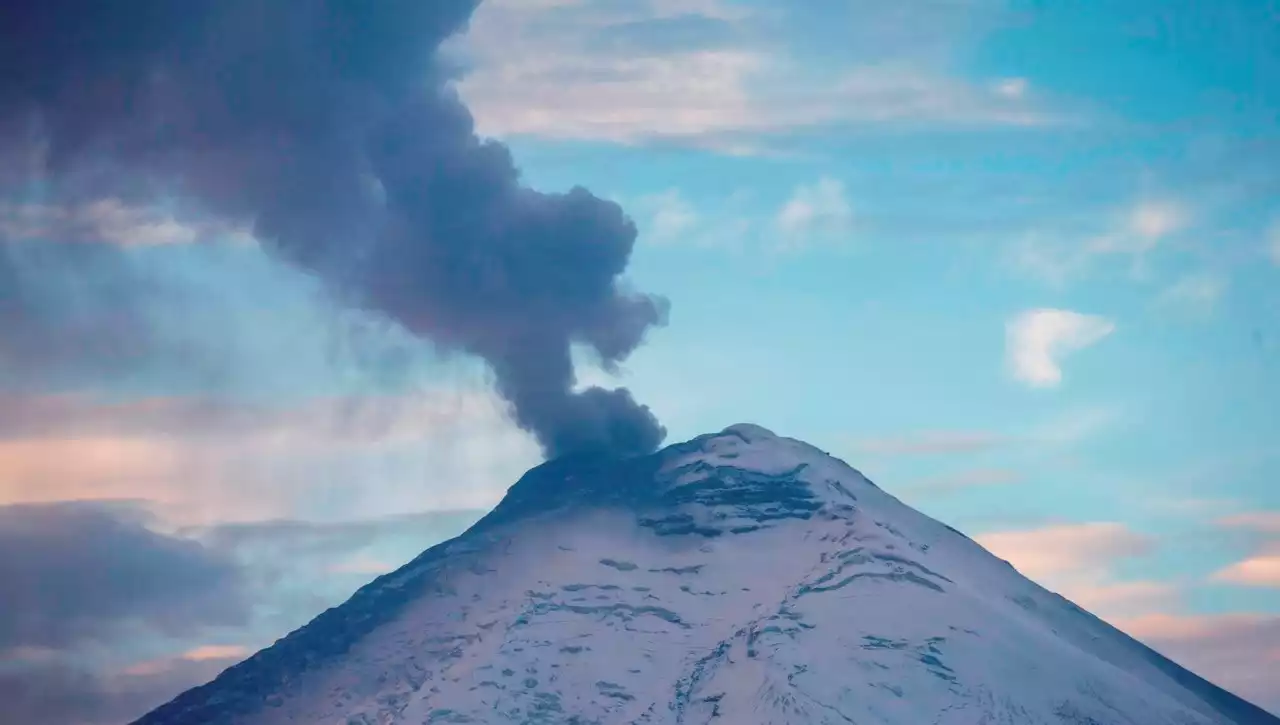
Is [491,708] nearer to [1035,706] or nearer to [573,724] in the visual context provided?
[573,724]

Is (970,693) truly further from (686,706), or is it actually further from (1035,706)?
(686,706)

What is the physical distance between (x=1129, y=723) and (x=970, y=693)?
1739 cm

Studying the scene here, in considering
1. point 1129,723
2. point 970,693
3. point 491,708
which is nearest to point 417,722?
point 491,708

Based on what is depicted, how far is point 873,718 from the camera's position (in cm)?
19362

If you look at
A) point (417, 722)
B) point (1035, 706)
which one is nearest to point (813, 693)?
point (1035, 706)

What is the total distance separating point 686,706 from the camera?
199750 millimetres

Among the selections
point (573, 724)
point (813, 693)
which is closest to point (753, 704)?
point (813, 693)

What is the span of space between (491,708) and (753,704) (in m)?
29.4

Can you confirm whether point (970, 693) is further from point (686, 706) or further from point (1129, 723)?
point (686, 706)

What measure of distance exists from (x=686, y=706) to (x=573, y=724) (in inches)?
506

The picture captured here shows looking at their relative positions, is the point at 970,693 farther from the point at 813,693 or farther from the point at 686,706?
the point at 686,706

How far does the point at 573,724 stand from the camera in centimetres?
19825

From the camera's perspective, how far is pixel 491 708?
7854 inches

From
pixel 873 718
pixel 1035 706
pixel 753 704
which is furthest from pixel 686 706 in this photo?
pixel 1035 706
